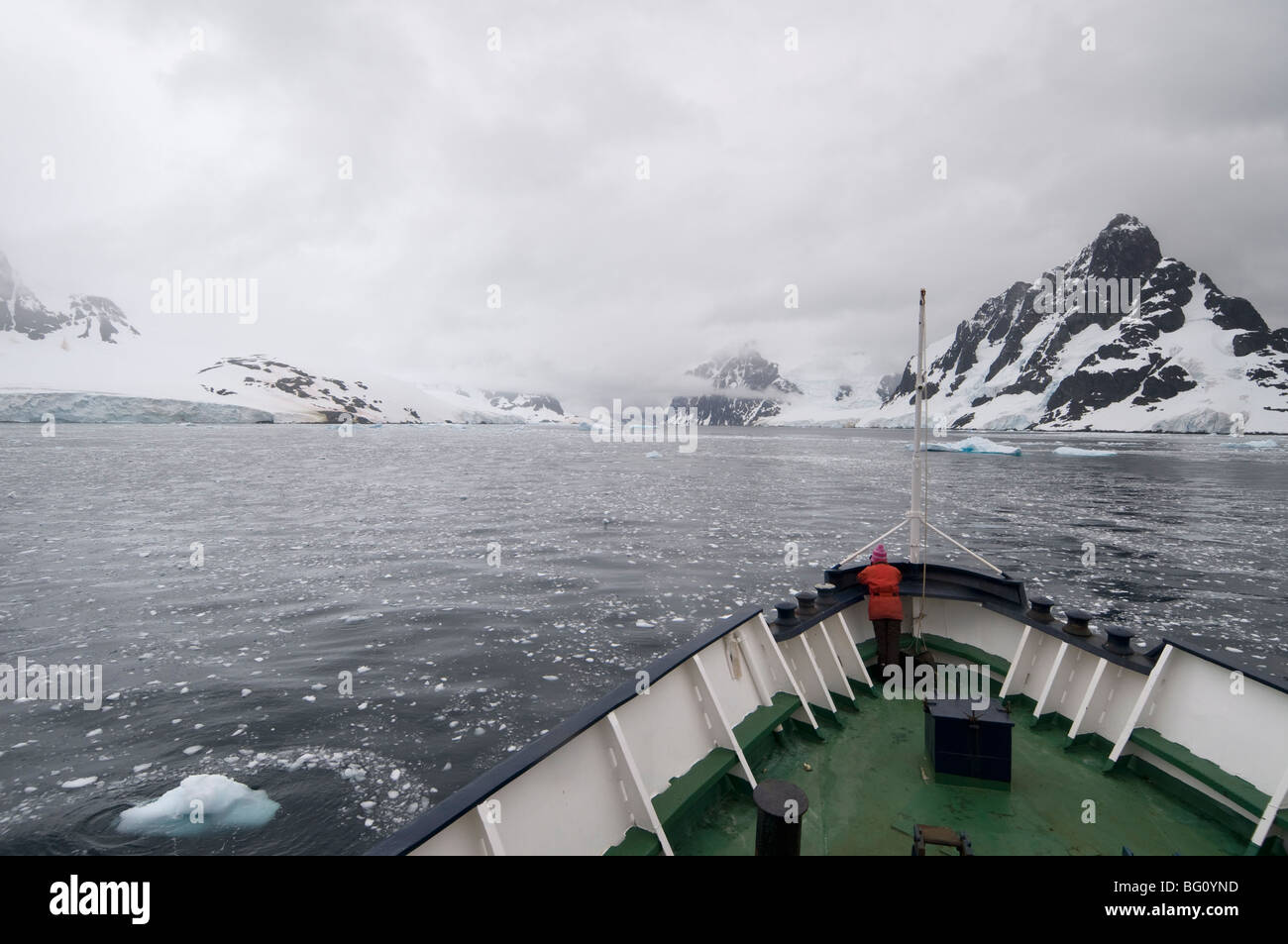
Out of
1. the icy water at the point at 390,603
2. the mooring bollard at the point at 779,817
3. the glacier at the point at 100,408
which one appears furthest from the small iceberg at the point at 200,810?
the glacier at the point at 100,408

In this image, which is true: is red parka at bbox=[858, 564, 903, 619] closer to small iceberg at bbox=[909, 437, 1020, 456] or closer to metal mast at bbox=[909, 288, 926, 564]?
metal mast at bbox=[909, 288, 926, 564]

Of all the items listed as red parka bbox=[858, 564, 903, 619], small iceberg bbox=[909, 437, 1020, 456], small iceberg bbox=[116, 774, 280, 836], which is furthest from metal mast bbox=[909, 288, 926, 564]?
small iceberg bbox=[909, 437, 1020, 456]

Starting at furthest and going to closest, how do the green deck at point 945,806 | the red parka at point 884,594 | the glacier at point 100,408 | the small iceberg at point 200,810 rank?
the glacier at point 100,408, the red parka at point 884,594, the small iceberg at point 200,810, the green deck at point 945,806

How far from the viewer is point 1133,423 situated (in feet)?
620

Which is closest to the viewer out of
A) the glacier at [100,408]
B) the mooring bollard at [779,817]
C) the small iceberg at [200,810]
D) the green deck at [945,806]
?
the mooring bollard at [779,817]

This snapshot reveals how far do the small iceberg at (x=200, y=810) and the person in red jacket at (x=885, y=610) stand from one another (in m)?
8.39

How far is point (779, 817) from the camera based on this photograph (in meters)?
3.55

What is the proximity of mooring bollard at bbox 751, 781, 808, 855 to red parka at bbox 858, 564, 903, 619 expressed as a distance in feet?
16.0

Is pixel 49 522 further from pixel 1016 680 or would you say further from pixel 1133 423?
pixel 1133 423

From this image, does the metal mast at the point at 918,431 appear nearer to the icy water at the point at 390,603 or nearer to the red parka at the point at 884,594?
the red parka at the point at 884,594

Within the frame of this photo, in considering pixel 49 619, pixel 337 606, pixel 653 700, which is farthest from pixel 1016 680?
pixel 49 619

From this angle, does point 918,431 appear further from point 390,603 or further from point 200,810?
point 390,603

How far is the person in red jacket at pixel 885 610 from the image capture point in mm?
7965
